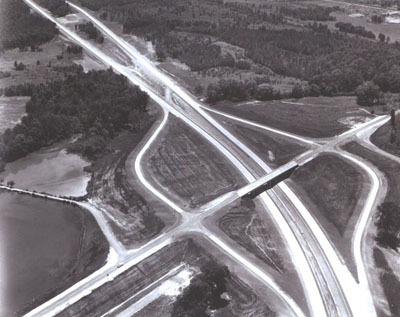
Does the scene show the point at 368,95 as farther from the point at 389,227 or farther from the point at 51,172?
the point at 51,172

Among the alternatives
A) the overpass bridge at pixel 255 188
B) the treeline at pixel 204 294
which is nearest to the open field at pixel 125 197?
the overpass bridge at pixel 255 188

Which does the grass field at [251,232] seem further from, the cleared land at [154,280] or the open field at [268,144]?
the open field at [268,144]

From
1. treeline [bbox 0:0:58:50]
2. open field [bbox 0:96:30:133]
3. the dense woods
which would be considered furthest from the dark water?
treeline [bbox 0:0:58:50]

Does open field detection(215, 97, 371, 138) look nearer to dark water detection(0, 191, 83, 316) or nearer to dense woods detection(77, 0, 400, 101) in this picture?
dense woods detection(77, 0, 400, 101)

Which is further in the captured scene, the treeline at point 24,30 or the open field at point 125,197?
the treeline at point 24,30

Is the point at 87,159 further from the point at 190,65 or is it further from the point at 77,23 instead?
the point at 77,23

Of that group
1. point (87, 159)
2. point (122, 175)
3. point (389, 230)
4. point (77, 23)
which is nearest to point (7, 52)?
point (77, 23)
